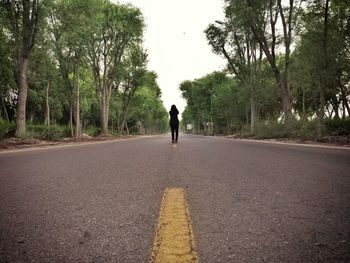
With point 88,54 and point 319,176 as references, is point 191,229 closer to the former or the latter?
point 319,176

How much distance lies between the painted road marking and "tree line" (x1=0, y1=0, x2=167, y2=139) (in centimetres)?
1726

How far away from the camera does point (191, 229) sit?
255cm

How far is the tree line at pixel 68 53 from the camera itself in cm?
1975

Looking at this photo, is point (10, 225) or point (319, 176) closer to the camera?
point (10, 225)

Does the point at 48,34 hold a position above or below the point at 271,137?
above

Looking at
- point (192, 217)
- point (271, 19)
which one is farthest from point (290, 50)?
point (192, 217)

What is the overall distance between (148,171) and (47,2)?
1712cm

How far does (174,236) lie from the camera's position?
238 cm

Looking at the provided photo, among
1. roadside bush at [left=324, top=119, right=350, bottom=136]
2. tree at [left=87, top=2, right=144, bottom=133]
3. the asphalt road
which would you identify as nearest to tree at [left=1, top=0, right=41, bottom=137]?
tree at [left=87, top=2, right=144, bottom=133]

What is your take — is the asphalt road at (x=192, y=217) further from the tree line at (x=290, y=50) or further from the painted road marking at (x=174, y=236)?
the tree line at (x=290, y=50)

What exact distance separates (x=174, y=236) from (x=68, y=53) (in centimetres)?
2929

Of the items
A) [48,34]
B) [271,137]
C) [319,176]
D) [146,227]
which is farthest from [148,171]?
[48,34]

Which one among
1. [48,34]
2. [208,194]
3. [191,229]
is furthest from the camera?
[48,34]

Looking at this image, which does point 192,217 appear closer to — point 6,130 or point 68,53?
point 6,130
